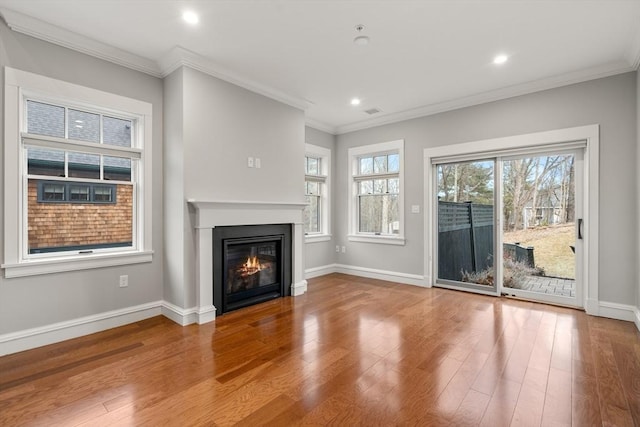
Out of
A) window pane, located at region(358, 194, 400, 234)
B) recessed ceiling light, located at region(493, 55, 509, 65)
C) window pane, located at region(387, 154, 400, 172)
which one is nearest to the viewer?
recessed ceiling light, located at region(493, 55, 509, 65)

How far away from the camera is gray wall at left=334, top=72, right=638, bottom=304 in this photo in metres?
3.41

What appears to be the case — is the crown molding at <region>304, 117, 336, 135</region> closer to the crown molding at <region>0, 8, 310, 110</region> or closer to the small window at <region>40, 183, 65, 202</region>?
the crown molding at <region>0, 8, 310, 110</region>

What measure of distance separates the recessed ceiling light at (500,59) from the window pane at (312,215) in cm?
345

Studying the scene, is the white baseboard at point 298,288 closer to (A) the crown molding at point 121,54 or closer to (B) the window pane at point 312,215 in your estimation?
(B) the window pane at point 312,215

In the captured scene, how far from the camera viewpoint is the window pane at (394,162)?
533 centimetres

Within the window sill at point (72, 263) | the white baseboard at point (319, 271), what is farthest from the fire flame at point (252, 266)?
the white baseboard at point (319, 271)

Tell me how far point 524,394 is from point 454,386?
A: 43 centimetres

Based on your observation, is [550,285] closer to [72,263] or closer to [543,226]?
[543,226]

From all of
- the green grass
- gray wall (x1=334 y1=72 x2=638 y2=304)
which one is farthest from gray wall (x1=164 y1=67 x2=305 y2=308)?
the green grass

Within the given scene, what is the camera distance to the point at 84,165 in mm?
3109

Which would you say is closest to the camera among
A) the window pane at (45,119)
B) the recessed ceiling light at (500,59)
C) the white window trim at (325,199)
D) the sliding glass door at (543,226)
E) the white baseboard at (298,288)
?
the window pane at (45,119)

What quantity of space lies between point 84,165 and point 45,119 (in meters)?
0.49

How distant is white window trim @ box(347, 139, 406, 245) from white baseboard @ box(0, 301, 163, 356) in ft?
11.3

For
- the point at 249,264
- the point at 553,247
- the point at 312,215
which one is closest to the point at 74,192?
the point at 249,264
